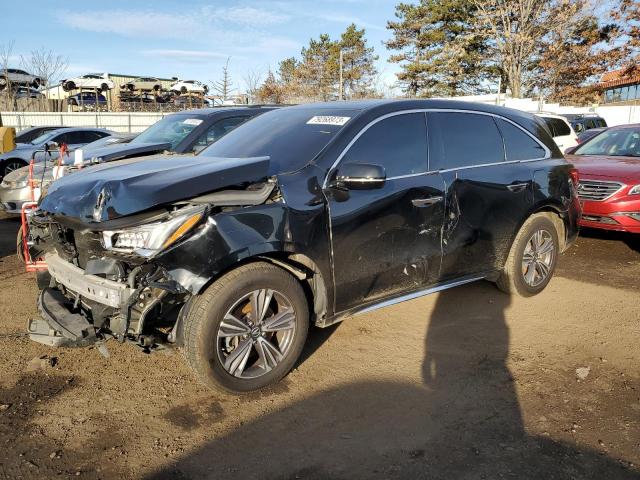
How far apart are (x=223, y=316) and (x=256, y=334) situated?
0.30 meters

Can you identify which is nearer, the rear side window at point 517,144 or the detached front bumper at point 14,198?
the rear side window at point 517,144

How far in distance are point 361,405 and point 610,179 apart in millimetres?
5426

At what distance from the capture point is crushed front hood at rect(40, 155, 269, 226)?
313cm

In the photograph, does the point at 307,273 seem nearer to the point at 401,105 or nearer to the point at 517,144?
the point at 401,105

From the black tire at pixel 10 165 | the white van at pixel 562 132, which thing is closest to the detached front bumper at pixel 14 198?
the black tire at pixel 10 165

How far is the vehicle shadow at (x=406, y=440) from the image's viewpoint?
276cm

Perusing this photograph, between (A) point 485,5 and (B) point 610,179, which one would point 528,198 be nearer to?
(B) point 610,179

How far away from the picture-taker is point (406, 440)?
3.03 m

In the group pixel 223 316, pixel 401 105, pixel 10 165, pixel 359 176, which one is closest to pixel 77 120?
pixel 10 165

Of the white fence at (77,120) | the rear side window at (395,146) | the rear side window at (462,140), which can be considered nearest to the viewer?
the rear side window at (395,146)

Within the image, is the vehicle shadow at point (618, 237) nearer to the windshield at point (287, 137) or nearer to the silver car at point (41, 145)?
the windshield at point (287, 137)

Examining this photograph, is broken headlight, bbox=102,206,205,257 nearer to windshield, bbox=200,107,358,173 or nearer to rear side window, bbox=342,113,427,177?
windshield, bbox=200,107,358,173

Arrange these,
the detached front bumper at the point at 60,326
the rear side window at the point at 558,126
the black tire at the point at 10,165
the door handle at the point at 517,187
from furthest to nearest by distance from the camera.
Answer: the rear side window at the point at 558,126 → the black tire at the point at 10,165 → the door handle at the point at 517,187 → the detached front bumper at the point at 60,326

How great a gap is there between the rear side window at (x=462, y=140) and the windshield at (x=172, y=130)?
14.4 feet
